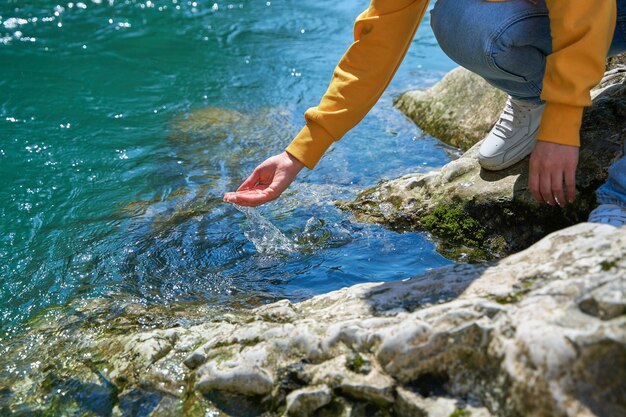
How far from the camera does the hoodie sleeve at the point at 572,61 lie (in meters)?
2.38

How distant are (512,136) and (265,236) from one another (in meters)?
1.37

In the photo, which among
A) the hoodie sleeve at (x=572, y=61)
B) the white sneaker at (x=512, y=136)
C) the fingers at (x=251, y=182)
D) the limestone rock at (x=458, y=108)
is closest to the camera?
the hoodie sleeve at (x=572, y=61)

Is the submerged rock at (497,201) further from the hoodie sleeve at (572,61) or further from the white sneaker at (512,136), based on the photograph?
the hoodie sleeve at (572,61)

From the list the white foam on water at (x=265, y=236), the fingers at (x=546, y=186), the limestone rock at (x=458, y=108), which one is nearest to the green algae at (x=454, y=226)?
the white foam on water at (x=265, y=236)

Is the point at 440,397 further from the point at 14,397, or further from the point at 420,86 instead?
the point at 420,86

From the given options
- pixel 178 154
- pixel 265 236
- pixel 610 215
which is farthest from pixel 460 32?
pixel 178 154

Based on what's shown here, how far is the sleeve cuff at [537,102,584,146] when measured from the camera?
242 centimetres

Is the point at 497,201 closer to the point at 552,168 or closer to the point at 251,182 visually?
the point at 552,168

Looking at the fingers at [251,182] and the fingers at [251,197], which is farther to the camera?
the fingers at [251,182]

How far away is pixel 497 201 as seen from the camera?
340cm

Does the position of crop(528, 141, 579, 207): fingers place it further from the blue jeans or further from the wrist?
the wrist

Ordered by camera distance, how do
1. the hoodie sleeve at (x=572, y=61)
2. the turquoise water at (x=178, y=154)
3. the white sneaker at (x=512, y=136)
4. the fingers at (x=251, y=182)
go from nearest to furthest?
the hoodie sleeve at (x=572, y=61)
the fingers at (x=251, y=182)
the white sneaker at (x=512, y=136)
the turquoise water at (x=178, y=154)

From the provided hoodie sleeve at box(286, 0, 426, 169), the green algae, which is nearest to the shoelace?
the green algae

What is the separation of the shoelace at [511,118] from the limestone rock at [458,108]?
1752 mm
